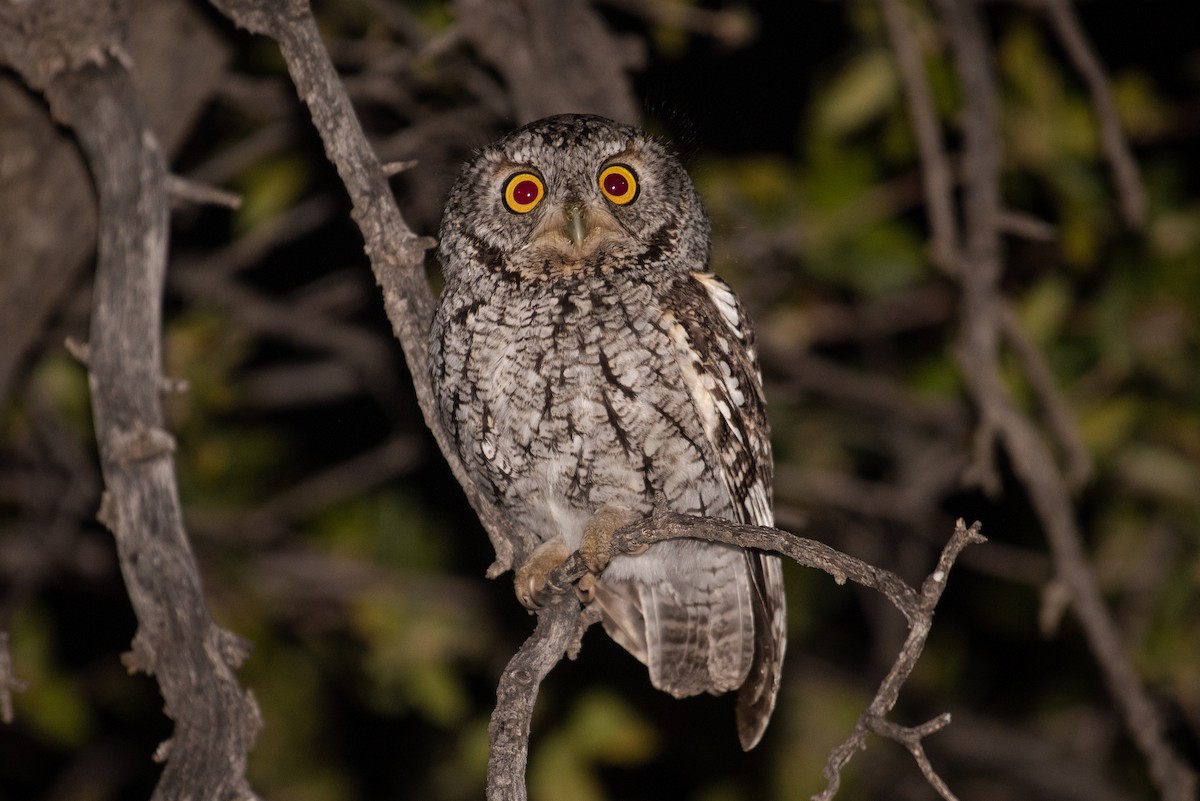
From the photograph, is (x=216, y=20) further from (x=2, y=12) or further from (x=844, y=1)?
(x=844, y=1)

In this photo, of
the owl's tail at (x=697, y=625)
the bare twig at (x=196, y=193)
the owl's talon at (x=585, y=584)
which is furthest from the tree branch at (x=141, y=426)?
the owl's tail at (x=697, y=625)

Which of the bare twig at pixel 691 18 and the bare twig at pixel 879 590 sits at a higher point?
the bare twig at pixel 691 18

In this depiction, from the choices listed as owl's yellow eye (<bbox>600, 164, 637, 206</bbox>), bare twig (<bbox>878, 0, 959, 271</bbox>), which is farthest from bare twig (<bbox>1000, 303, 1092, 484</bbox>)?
owl's yellow eye (<bbox>600, 164, 637, 206</bbox>)

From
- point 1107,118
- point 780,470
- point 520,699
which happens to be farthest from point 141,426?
point 780,470

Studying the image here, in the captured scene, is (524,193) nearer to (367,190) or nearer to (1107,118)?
(367,190)

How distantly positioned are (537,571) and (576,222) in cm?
79

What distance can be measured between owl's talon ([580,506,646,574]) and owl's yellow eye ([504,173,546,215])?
2.35 feet

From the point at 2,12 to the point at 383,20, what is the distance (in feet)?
4.76

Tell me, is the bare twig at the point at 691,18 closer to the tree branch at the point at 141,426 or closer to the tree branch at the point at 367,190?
the tree branch at the point at 367,190

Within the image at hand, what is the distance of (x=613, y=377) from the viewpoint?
2486 mm

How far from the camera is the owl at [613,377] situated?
2.52 meters

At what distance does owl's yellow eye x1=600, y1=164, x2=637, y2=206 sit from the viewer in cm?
280

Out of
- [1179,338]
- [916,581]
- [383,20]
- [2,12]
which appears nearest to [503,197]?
[2,12]

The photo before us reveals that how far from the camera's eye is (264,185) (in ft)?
12.4
